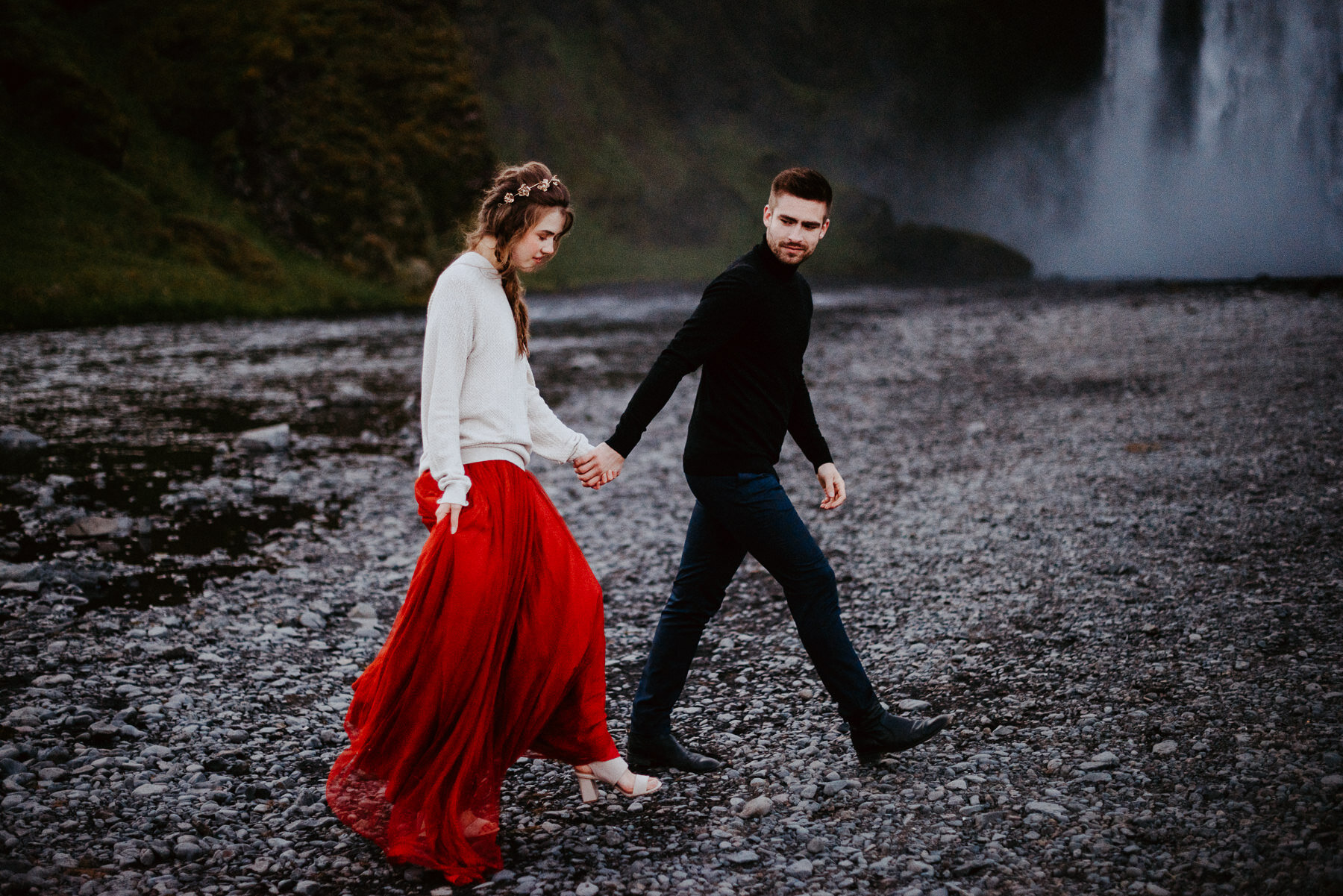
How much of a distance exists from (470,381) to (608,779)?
239 centimetres

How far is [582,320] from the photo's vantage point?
147 ft

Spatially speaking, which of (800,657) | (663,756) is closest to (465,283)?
(663,756)

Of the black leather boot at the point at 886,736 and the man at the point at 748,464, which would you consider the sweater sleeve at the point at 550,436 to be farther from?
the black leather boot at the point at 886,736

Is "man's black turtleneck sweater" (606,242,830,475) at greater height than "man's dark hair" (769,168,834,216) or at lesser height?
lesser

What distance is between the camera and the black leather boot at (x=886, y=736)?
5.60 meters

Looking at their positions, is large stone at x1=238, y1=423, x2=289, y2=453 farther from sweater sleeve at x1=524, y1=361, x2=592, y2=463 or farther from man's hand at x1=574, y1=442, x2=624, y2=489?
man's hand at x1=574, y1=442, x2=624, y2=489

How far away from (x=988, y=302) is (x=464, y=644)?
49.1 meters

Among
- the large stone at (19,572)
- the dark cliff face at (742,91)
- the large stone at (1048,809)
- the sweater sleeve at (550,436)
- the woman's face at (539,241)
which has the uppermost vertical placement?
the dark cliff face at (742,91)

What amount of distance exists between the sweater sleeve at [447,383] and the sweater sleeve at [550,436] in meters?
0.65

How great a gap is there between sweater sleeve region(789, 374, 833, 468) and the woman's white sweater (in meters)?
1.68

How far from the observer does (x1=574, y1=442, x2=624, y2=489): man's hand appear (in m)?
5.24

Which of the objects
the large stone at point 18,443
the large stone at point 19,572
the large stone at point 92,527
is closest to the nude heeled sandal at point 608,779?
the large stone at point 19,572

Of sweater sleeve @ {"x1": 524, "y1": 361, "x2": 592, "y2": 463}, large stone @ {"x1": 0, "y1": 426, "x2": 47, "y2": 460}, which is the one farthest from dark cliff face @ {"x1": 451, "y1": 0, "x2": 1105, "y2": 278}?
sweater sleeve @ {"x1": 524, "y1": 361, "x2": 592, "y2": 463}

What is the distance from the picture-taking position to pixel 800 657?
7645mm
